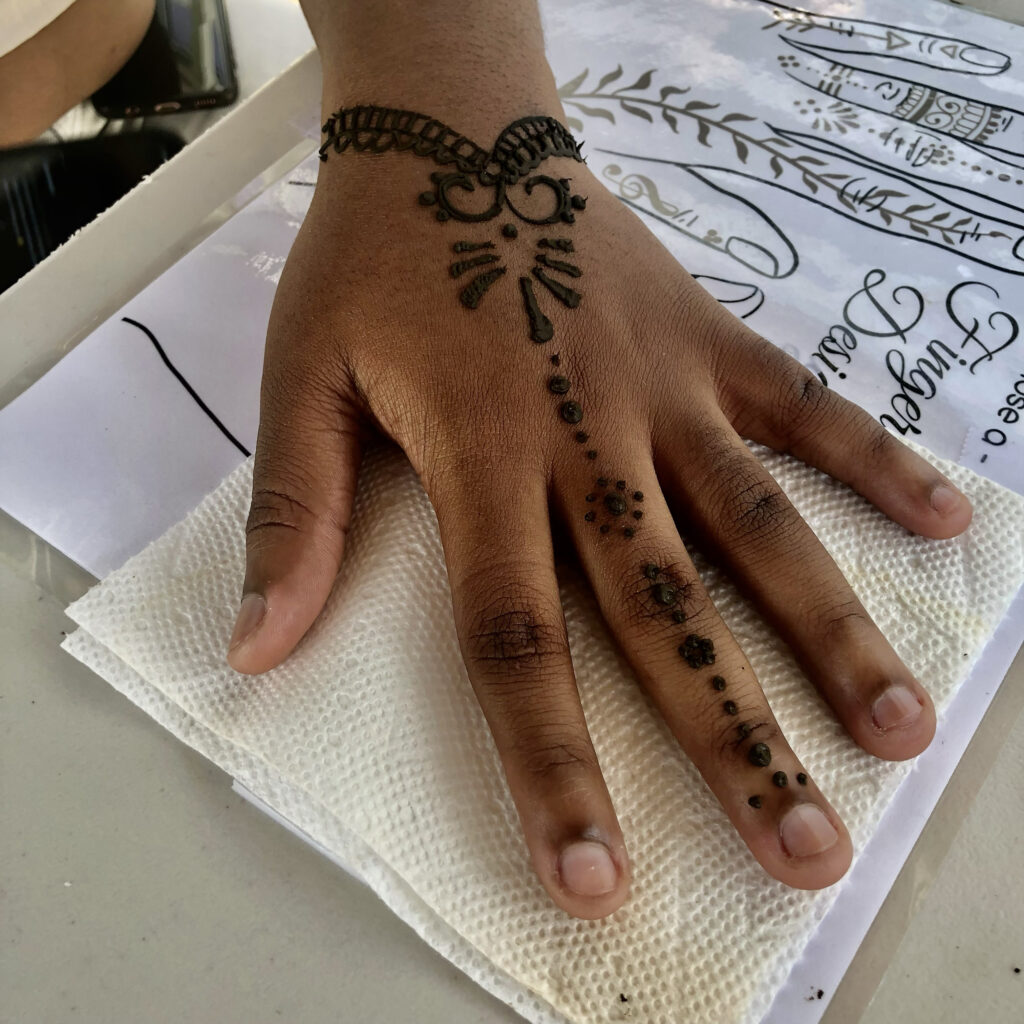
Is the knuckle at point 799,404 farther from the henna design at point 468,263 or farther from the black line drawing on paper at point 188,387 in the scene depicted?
the black line drawing on paper at point 188,387

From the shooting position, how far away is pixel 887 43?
95cm

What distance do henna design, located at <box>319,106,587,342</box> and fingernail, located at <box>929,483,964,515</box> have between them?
29cm

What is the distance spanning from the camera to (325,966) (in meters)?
0.52

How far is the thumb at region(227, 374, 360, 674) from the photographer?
545 millimetres

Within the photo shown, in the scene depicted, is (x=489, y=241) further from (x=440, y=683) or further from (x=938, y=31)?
(x=938, y=31)

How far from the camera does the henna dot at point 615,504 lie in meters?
0.58

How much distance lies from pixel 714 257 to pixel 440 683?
496mm

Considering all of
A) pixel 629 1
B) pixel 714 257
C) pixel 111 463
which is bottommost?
pixel 111 463

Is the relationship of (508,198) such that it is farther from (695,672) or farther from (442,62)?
(695,672)

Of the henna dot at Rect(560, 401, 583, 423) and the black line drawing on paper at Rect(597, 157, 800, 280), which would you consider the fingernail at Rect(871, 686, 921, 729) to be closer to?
the henna dot at Rect(560, 401, 583, 423)

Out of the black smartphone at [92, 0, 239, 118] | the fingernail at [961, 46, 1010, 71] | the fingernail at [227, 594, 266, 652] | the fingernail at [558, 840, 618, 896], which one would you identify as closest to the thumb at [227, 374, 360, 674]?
the fingernail at [227, 594, 266, 652]

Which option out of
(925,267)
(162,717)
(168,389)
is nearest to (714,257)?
(925,267)

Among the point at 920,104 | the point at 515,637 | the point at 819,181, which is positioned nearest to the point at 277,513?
the point at 515,637

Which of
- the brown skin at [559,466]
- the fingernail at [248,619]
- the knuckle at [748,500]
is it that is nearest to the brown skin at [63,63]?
the brown skin at [559,466]
